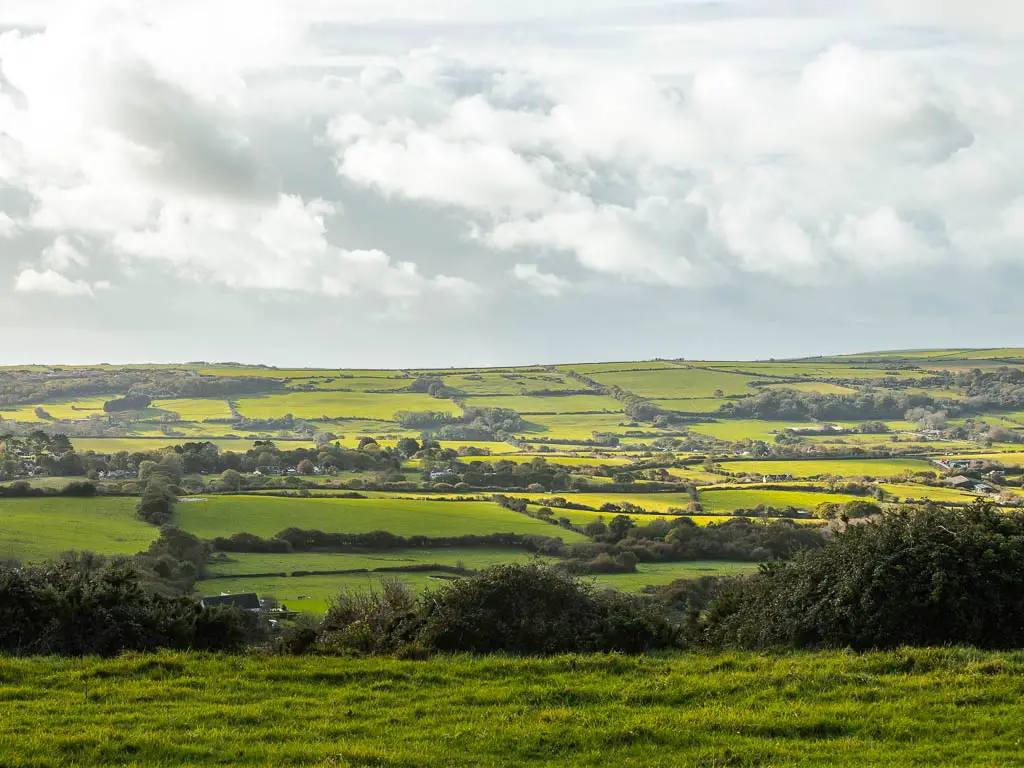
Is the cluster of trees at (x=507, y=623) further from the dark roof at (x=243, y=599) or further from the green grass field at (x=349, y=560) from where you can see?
the green grass field at (x=349, y=560)

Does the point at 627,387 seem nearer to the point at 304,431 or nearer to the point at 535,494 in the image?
the point at 304,431

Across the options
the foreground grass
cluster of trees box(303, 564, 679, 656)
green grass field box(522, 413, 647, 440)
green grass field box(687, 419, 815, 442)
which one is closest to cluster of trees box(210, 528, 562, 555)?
cluster of trees box(303, 564, 679, 656)

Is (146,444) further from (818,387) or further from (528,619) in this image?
(818,387)

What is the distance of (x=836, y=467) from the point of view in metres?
102

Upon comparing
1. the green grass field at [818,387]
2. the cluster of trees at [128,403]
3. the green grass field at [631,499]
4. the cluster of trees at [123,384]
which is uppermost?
the green grass field at [818,387]

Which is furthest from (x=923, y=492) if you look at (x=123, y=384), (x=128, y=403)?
(x=123, y=384)

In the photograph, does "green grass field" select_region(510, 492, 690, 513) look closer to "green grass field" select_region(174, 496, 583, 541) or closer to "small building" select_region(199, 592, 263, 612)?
"green grass field" select_region(174, 496, 583, 541)

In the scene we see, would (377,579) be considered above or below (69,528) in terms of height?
below

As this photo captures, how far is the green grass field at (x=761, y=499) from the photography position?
2968 inches

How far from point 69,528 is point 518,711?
52979mm

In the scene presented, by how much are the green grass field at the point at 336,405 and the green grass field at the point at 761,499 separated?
85.0 m

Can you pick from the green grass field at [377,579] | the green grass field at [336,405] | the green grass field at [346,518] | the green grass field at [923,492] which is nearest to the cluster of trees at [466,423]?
the green grass field at [336,405]

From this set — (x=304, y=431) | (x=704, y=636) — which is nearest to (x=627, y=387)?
(x=304, y=431)

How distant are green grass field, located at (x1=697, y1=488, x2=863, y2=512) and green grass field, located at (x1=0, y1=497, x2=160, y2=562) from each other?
4257cm
